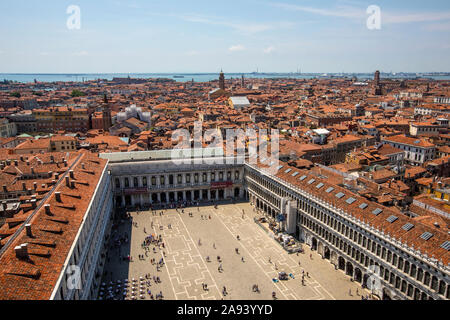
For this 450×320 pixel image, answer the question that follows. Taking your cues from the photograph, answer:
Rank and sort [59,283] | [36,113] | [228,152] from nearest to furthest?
[59,283]
[228,152]
[36,113]

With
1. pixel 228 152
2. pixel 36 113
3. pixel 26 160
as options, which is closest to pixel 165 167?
pixel 228 152

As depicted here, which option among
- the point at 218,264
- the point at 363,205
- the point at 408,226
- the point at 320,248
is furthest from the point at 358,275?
the point at 218,264

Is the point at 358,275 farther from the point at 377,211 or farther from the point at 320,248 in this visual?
the point at 377,211

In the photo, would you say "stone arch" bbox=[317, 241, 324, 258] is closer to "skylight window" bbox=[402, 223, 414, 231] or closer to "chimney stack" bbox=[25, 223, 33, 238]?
"skylight window" bbox=[402, 223, 414, 231]

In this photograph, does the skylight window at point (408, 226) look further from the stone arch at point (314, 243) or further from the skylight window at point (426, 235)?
the stone arch at point (314, 243)

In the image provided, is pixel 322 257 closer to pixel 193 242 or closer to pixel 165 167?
pixel 193 242

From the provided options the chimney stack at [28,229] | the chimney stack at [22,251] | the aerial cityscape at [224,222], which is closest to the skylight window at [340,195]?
the aerial cityscape at [224,222]
